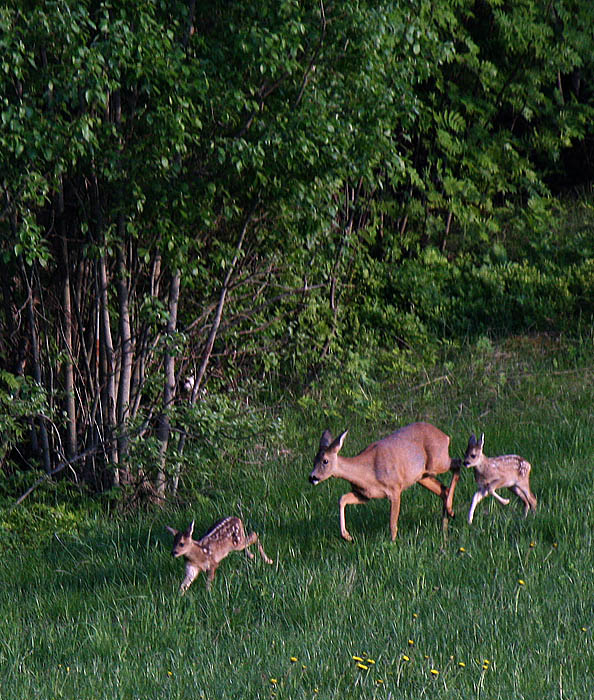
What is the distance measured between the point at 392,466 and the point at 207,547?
1.47m

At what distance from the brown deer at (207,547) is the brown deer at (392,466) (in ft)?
2.65

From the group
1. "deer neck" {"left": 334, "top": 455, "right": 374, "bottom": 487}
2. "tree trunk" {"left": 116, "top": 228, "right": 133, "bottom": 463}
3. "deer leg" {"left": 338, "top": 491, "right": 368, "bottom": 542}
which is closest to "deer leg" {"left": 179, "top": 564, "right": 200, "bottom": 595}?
"deer leg" {"left": 338, "top": 491, "right": 368, "bottom": 542}

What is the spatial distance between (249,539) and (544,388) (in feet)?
18.0

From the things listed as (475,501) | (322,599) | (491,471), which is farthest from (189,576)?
(491,471)

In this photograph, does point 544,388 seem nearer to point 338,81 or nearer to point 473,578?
point 338,81

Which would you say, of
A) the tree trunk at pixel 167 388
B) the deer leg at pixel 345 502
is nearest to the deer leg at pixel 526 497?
the deer leg at pixel 345 502

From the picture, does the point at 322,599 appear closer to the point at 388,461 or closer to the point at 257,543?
the point at 257,543

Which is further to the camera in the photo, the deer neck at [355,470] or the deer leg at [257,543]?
the deer leg at [257,543]

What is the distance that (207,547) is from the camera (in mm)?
7383

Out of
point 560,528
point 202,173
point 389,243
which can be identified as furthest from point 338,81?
point 389,243

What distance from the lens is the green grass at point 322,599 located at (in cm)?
580

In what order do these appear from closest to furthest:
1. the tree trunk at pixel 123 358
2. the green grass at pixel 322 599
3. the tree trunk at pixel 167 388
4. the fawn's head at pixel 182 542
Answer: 1. the green grass at pixel 322 599
2. the fawn's head at pixel 182 542
3. the tree trunk at pixel 167 388
4. the tree trunk at pixel 123 358

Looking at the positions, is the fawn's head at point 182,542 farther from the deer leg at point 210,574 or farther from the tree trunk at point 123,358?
the tree trunk at point 123,358

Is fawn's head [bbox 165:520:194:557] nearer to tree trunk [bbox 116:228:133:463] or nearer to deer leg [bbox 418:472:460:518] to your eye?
deer leg [bbox 418:472:460:518]
